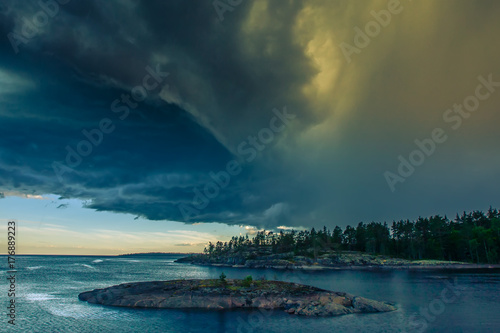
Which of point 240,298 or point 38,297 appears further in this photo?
point 38,297

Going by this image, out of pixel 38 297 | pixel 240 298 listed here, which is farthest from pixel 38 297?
pixel 240 298

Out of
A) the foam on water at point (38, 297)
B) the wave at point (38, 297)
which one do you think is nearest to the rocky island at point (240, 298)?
the foam on water at point (38, 297)

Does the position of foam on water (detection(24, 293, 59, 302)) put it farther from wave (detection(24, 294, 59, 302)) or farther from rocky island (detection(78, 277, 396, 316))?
rocky island (detection(78, 277, 396, 316))

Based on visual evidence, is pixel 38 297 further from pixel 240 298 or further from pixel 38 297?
pixel 240 298

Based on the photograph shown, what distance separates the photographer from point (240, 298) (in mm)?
63812

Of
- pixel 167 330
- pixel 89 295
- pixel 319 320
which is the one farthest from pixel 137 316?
pixel 319 320

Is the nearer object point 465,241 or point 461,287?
point 461,287

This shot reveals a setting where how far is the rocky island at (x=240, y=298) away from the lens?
58.8m

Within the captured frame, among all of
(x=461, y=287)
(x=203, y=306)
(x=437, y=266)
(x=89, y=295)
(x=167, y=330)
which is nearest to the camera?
(x=167, y=330)

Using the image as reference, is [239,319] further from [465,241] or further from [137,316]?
[465,241]

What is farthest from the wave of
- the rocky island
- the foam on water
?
the rocky island

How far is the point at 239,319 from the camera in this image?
2083 inches

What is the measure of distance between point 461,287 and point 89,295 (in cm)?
9850

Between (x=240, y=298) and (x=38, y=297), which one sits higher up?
(x=240, y=298)
